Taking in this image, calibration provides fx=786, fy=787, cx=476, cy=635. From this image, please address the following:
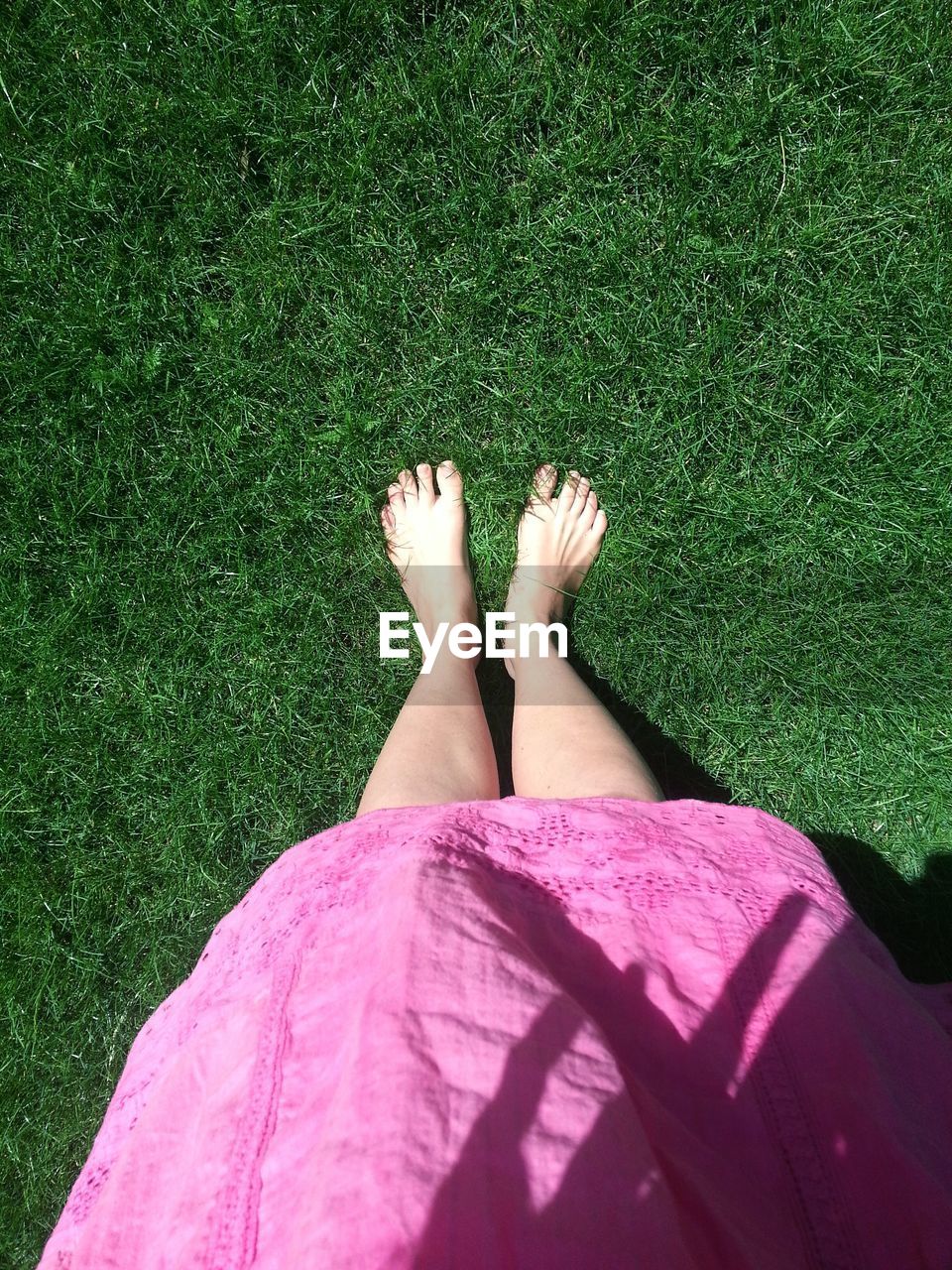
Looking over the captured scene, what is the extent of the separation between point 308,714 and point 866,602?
1.39 m

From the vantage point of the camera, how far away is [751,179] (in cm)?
185

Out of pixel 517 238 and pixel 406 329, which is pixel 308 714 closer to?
pixel 406 329

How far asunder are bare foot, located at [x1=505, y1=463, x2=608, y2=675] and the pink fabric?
0.82 meters

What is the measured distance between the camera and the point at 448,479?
1983mm

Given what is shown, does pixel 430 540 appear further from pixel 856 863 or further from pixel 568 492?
pixel 856 863

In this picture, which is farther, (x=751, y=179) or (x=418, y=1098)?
(x=751, y=179)

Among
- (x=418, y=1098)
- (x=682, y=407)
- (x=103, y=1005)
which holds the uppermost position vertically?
(x=682, y=407)

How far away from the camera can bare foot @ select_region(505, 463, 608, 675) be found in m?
1.95

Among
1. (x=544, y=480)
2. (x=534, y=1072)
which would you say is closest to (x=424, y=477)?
(x=544, y=480)

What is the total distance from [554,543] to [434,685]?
463 millimetres

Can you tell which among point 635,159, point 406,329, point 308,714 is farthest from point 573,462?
point 308,714

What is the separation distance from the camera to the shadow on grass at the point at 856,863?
190cm

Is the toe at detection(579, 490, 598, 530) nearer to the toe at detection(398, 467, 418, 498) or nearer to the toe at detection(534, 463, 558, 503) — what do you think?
the toe at detection(534, 463, 558, 503)

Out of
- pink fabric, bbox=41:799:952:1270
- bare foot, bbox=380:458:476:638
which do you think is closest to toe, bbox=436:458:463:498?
bare foot, bbox=380:458:476:638
